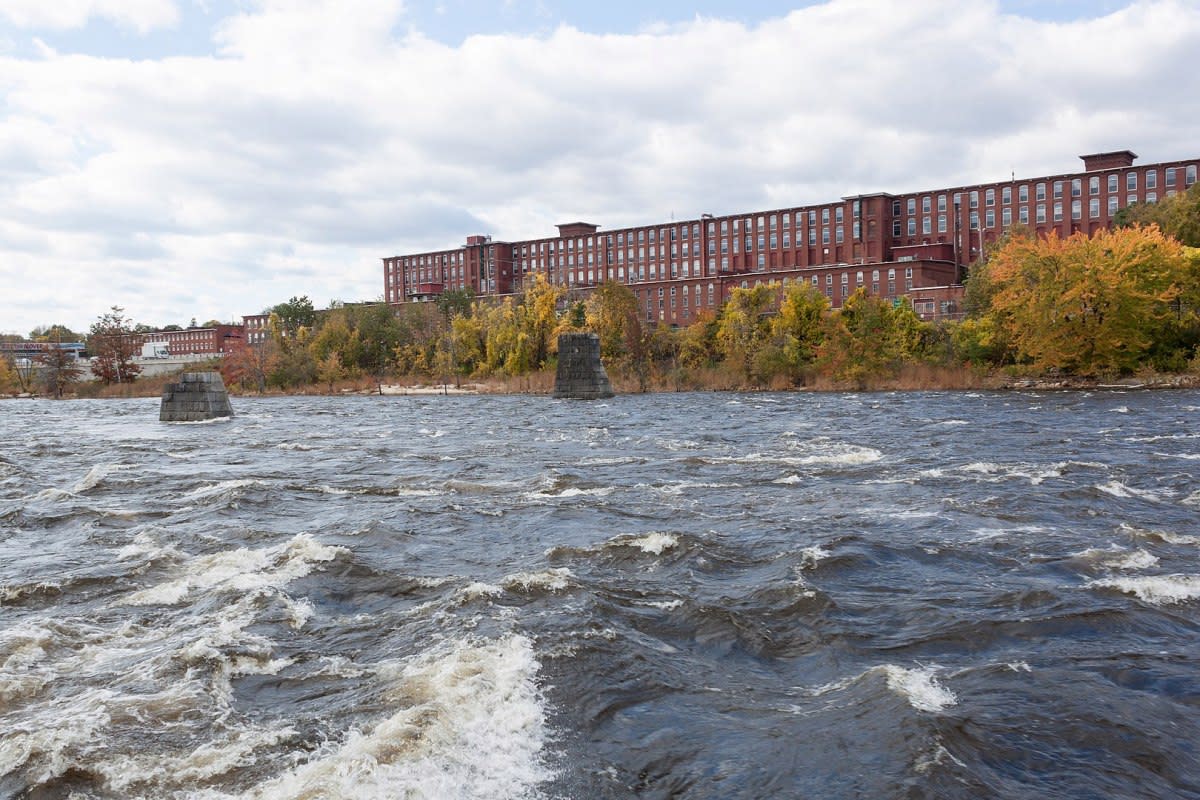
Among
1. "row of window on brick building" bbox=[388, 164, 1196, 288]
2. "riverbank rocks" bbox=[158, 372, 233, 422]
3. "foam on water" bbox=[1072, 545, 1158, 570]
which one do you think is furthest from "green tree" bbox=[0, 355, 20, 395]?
"foam on water" bbox=[1072, 545, 1158, 570]

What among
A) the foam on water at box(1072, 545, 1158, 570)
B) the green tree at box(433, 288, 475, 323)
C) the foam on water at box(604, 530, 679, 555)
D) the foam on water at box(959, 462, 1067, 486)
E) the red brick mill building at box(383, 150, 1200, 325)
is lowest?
the foam on water at box(1072, 545, 1158, 570)

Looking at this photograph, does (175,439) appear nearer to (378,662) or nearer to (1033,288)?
(378,662)

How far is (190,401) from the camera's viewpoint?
172ft

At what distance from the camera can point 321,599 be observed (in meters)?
10.5

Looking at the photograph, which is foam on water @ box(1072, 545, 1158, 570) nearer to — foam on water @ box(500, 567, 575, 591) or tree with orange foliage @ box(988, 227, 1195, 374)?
foam on water @ box(500, 567, 575, 591)

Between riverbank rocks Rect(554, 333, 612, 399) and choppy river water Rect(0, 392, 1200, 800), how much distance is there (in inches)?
2045

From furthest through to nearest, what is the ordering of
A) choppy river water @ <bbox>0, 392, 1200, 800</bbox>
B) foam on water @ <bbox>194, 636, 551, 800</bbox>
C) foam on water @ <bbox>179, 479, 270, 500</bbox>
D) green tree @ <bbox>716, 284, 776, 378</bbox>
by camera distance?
green tree @ <bbox>716, 284, 776, 378</bbox> < foam on water @ <bbox>179, 479, 270, 500</bbox> < choppy river water @ <bbox>0, 392, 1200, 800</bbox> < foam on water @ <bbox>194, 636, 551, 800</bbox>

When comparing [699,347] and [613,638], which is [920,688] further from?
[699,347]

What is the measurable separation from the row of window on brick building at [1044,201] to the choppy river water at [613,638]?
100719 millimetres

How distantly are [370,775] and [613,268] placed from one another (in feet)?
471

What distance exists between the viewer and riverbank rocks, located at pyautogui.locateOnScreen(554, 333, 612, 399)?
71.7 metres

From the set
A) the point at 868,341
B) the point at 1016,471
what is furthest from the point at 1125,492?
the point at 868,341

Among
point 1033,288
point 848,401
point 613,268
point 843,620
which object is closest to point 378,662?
point 843,620

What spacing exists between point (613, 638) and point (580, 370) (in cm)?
6337
